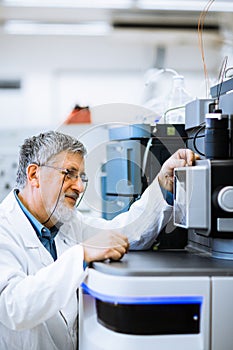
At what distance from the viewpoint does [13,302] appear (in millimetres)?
1221

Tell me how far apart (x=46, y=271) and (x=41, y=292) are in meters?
0.05

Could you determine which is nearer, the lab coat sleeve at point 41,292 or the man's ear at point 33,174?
the lab coat sleeve at point 41,292


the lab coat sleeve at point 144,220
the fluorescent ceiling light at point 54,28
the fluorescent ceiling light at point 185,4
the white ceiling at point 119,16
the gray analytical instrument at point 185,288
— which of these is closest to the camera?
the gray analytical instrument at point 185,288

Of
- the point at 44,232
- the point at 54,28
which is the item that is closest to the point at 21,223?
the point at 44,232

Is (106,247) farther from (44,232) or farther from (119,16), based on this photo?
(119,16)

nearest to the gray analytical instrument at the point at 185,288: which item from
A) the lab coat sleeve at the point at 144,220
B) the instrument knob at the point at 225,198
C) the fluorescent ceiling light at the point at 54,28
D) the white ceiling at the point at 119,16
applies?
the instrument knob at the point at 225,198

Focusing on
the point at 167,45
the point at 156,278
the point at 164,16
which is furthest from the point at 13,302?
the point at 167,45

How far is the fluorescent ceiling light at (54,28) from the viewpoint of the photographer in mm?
4387

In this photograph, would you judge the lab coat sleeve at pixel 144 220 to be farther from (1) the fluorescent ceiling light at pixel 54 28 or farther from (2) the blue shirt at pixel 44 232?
(1) the fluorescent ceiling light at pixel 54 28

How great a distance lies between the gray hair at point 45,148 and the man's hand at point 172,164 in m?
0.23

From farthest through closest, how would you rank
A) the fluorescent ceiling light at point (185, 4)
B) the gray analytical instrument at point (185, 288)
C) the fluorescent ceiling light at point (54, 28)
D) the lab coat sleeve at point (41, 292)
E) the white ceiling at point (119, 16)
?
the fluorescent ceiling light at point (54, 28)
the white ceiling at point (119, 16)
the fluorescent ceiling light at point (185, 4)
the lab coat sleeve at point (41, 292)
the gray analytical instrument at point (185, 288)

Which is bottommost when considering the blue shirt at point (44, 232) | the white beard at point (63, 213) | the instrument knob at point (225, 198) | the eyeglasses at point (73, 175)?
the blue shirt at point (44, 232)

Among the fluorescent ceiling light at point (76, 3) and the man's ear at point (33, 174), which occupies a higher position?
the fluorescent ceiling light at point (76, 3)

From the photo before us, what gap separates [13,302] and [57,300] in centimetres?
11
